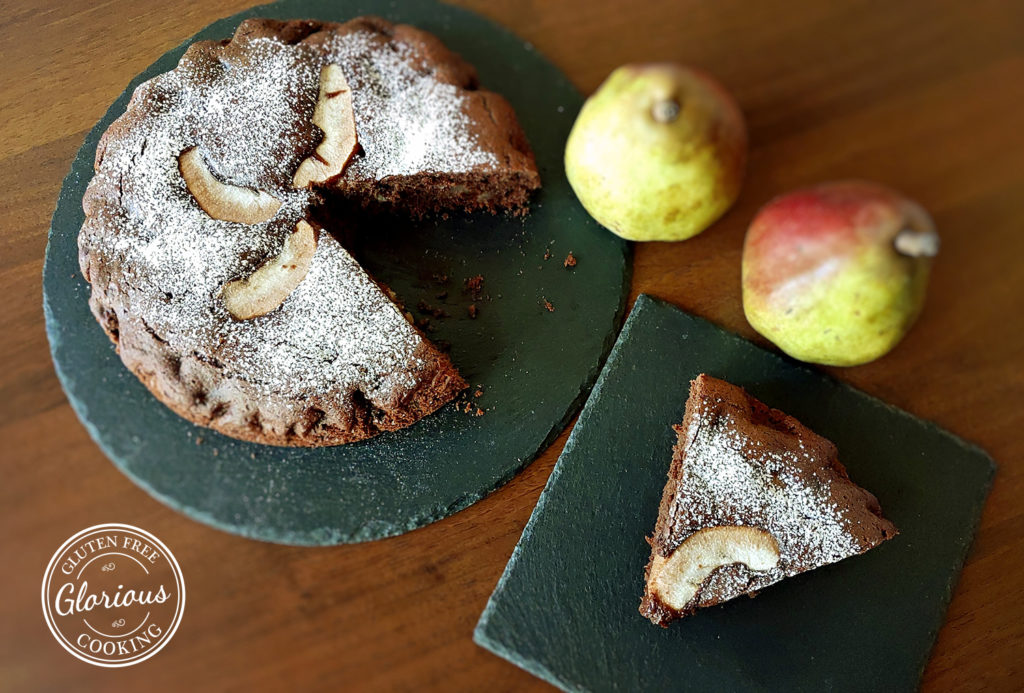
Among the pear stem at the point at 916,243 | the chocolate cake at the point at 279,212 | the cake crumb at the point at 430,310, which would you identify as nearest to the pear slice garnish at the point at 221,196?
the chocolate cake at the point at 279,212

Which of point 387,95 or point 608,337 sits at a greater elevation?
point 387,95

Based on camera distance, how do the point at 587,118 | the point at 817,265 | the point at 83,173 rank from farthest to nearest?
the point at 83,173 < the point at 587,118 < the point at 817,265

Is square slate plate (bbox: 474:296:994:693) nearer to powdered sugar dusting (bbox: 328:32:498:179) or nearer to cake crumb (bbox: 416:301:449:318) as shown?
cake crumb (bbox: 416:301:449:318)

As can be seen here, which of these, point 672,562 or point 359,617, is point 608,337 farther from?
point 359,617

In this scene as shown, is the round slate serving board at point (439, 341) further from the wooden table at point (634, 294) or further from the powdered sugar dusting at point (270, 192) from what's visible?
the powdered sugar dusting at point (270, 192)

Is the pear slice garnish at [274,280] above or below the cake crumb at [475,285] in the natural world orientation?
above

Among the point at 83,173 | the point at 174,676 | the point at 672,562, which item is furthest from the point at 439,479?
the point at 83,173

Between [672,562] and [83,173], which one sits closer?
[672,562]
